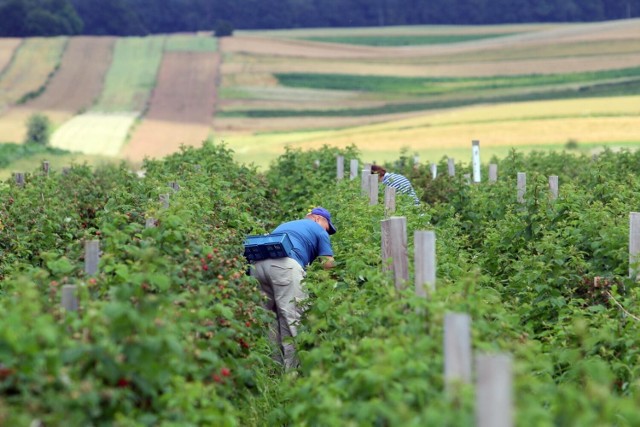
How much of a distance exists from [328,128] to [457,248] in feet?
152

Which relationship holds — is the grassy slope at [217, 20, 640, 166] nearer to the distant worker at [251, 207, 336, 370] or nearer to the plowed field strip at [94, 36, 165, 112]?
the plowed field strip at [94, 36, 165, 112]

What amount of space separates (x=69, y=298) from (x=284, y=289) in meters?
4.01

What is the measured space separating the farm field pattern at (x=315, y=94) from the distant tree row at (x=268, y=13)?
223 inches

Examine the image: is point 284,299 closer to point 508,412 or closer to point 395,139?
point 508,412

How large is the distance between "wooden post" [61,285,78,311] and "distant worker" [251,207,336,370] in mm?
3562

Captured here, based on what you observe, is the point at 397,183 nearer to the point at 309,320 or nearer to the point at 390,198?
the point at 390,198

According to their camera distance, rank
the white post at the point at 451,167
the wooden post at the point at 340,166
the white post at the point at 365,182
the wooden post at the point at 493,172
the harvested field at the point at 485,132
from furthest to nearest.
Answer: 1. the harvested field at the point at 485,132
2. the white post at the point at 451,167
3. the wooden post at the point at 340,166
4. the wooden post at the point at 493,172
5. the white post at the point at 365,182

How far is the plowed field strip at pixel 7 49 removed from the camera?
7409 cm

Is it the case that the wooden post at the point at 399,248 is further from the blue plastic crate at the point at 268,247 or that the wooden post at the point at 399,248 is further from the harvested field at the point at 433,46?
the harvested field at the point at 433,46

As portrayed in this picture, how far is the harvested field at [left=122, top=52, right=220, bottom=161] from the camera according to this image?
5038 cm

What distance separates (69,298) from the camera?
24.9 ft

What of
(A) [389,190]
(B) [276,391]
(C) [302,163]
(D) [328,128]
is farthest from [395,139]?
(B) [276,391]

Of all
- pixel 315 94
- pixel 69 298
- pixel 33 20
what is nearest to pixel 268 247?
pixel 69 298

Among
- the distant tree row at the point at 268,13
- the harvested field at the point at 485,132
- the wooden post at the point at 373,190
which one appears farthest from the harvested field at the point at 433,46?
the wooden post at the point at 373,190
